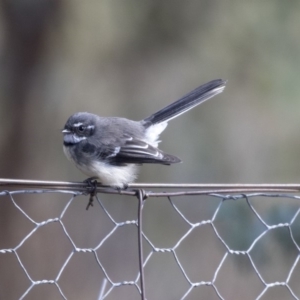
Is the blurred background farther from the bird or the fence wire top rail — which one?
the fence wire top rail

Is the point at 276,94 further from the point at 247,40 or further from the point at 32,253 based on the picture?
the point at 32,253

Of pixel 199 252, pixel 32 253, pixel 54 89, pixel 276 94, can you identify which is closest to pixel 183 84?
pixel 276 94

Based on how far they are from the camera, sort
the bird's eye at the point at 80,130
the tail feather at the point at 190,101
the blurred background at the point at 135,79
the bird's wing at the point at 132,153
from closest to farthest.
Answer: the bird's wing at the point at 132,153 → the bird's eye at the point at 80,130 → the tail feather at the point at 190,101 → the blurred background at the point at 135,79

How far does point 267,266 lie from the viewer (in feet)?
10.1

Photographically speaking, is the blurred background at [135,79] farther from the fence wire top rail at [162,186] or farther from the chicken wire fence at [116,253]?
the fence wire top rail at [162,186]

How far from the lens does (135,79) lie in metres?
4.67

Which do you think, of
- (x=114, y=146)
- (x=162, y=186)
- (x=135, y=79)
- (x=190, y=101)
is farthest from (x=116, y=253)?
(x=162, y=186)

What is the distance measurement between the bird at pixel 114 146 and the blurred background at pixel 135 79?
144 centimetres

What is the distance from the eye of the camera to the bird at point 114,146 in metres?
2.50

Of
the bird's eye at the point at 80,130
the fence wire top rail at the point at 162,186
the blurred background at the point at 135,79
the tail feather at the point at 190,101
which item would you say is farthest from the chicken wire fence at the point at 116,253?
the fence wire top rail at the point at 162,186

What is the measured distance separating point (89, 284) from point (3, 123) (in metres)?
1.51

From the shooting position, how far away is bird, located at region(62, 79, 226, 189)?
2.50 m

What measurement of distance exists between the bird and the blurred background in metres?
1.44

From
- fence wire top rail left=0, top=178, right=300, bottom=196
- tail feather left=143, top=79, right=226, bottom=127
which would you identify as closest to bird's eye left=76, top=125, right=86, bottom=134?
tail feather left=143, top=79, right=226, bottom=127
